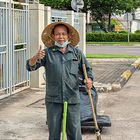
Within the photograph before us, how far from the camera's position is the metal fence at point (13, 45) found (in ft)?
35.0

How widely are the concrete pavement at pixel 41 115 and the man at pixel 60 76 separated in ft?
6.08

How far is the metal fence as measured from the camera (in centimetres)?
1066

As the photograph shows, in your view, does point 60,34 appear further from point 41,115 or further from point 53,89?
point 41,115

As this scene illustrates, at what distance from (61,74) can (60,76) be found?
25 mm

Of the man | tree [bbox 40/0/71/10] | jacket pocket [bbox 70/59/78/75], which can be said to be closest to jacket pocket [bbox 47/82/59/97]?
the man

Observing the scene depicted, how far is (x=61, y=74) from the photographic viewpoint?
17.2 feet

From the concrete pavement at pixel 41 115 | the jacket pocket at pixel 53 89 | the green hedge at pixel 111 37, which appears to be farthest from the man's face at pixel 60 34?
the green hedge at pixel 111 37

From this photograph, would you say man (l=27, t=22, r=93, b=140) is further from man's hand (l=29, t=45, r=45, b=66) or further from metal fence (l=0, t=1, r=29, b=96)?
metal fence (l=0, t=1, r=29, b=96)

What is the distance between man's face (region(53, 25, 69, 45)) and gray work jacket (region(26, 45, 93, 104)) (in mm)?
A: 92

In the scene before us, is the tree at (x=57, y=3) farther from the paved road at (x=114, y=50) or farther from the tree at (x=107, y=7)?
the paved road at (x=114, y=50)

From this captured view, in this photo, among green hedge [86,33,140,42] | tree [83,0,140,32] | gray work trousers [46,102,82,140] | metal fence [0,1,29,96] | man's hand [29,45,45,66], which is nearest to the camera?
man's hand [29,45,45,66]

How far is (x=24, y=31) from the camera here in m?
12.0

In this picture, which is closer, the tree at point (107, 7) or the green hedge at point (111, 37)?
the green hedge at point (111, 37)

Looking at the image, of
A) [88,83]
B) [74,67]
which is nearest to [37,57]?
[74,67]
